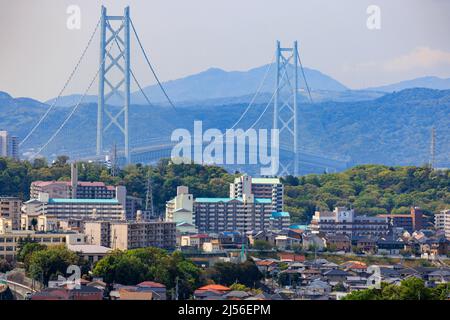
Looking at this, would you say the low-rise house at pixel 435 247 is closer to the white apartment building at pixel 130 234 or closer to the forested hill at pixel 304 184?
the white apartment building at pixel 130 234

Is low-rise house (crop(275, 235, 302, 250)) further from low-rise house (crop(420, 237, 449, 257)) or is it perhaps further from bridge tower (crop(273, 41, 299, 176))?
bridge tower (crop(273, 41, 299, 176))

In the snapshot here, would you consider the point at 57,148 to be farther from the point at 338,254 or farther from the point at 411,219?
the point at 338,254

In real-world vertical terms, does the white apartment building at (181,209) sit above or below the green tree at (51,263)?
above

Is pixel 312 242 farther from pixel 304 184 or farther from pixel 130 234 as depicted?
pixel 304 184

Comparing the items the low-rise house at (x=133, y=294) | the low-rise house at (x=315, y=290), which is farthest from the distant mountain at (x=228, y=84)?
the low-rise house at (x=133, y=294)
